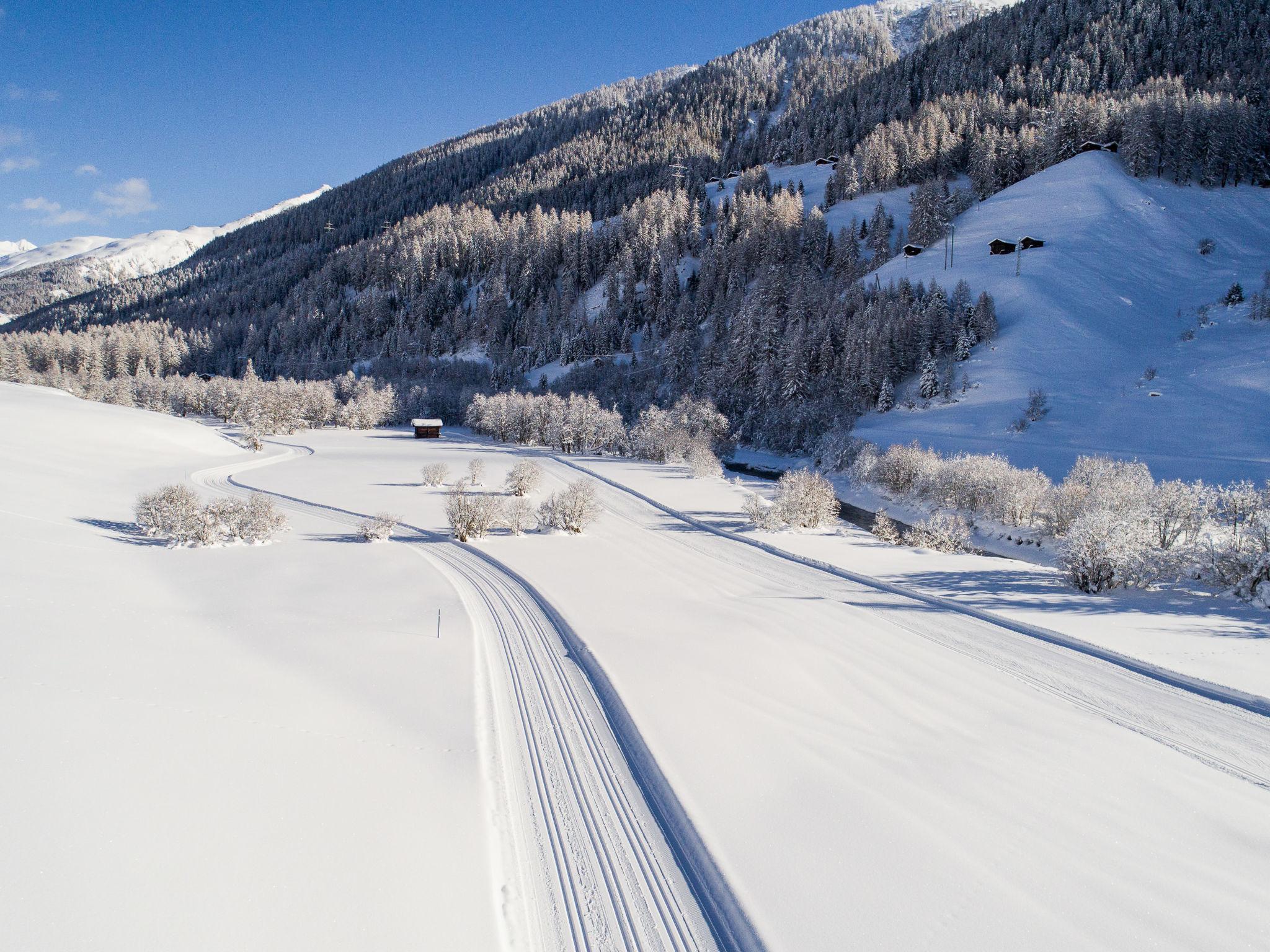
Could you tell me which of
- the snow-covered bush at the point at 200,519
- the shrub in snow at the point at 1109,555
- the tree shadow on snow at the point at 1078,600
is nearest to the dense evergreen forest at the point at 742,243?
the tree shadow on snow at the point at 1078,600

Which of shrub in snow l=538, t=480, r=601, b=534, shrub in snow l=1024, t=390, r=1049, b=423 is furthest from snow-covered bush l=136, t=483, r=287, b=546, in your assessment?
shrub in snow l=1024, t=390, r=1049, b=423

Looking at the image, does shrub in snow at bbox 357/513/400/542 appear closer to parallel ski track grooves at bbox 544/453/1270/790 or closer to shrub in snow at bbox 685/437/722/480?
parallel ski track grooves at bbox 544/453/1270/790

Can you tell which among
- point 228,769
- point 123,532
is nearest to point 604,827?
point 228,769

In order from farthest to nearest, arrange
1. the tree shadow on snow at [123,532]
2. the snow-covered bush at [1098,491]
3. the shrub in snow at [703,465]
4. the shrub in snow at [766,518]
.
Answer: the shrub in snow at [703,465], the shrub in snow at [766,518], the snow-covered bush at [1098,491], the tree shadow on snow at [123,532]

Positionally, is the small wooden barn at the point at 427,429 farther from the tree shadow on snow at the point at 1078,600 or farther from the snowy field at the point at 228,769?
the tree shadow on snow at the point at 1078,600

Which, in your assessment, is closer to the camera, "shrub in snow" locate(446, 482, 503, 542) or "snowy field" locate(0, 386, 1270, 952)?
"snowy field" locate(0, 386, 1270, 952)

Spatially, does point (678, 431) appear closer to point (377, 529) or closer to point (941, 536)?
point (941, 536)
